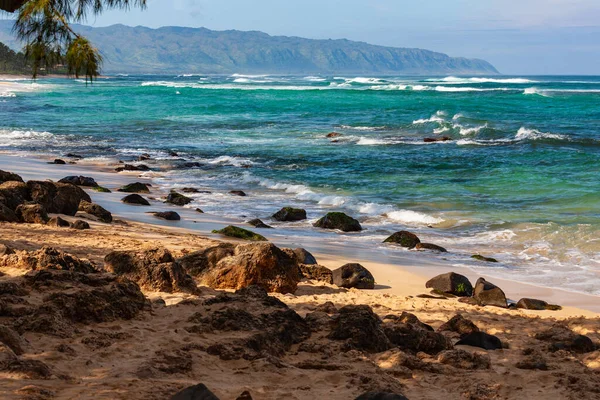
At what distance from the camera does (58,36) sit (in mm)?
7770

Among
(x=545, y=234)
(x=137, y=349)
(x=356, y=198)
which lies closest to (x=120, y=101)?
(x=356, y=198)

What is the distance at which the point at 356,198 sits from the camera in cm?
1614

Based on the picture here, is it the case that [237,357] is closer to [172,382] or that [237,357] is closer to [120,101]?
[172,382]

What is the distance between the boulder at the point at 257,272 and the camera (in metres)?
7.21

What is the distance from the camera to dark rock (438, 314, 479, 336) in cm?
619

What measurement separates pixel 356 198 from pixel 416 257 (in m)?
5.76

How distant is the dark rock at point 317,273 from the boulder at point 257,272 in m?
0.88

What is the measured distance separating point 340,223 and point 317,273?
4293 millimetres

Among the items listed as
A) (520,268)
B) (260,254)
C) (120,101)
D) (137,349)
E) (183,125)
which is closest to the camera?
(137,349)

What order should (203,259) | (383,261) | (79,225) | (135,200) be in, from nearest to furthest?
(203,259) → (79,225) → (383,261) → (135,200)

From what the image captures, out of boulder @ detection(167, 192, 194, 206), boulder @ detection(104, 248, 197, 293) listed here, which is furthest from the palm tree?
boulder @ detection(167, 192, 194, 206)

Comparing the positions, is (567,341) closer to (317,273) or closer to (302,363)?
(302,363)

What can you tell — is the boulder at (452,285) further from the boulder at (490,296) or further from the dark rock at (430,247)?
the dark rock at (430,247)

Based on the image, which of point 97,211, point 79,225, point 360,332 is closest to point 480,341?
point 360,332
